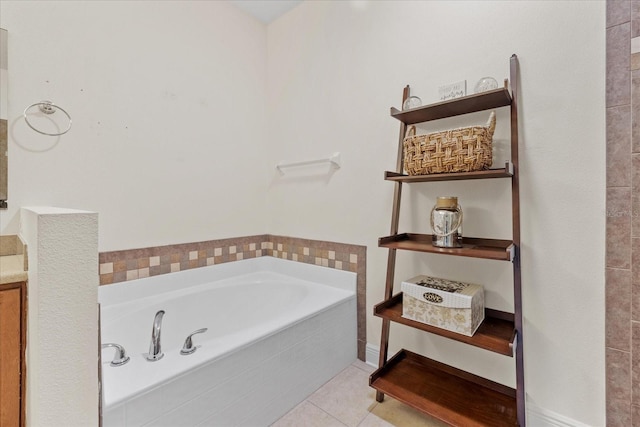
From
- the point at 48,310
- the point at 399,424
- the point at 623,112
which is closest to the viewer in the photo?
the point at 48,310

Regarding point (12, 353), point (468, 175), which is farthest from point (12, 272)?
point (468, 175)

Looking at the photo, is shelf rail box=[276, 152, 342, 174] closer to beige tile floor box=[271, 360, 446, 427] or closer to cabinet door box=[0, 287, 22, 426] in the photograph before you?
beige tile floor box=[271, 360, 446, 427]

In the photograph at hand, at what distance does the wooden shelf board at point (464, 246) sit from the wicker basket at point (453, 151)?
1.10ft

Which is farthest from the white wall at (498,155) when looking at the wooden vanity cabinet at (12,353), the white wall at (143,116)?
the wooden vanity cabinet at (12,353)

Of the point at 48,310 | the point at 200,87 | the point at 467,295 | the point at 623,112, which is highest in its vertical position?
the point at 200,87

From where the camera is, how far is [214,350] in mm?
1078

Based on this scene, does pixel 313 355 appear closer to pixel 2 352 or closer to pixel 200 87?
pixel 2 352

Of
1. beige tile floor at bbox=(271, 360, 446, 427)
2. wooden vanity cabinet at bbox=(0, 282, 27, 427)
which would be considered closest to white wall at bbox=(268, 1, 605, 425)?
beige tile floor at bbox=(271, 360, 446, 427)

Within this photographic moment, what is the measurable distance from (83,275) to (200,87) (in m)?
1.57

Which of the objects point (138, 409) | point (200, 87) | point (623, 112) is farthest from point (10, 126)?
point (623, 112)

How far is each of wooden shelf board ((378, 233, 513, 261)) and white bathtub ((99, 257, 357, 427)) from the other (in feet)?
1.58

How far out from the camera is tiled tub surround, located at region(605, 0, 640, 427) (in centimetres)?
100

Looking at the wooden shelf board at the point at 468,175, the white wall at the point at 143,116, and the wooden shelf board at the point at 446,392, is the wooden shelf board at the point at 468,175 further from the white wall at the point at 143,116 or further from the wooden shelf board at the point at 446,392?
the white wall at the point at 143,116

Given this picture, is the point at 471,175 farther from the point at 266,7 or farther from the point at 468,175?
the point at 266,7
